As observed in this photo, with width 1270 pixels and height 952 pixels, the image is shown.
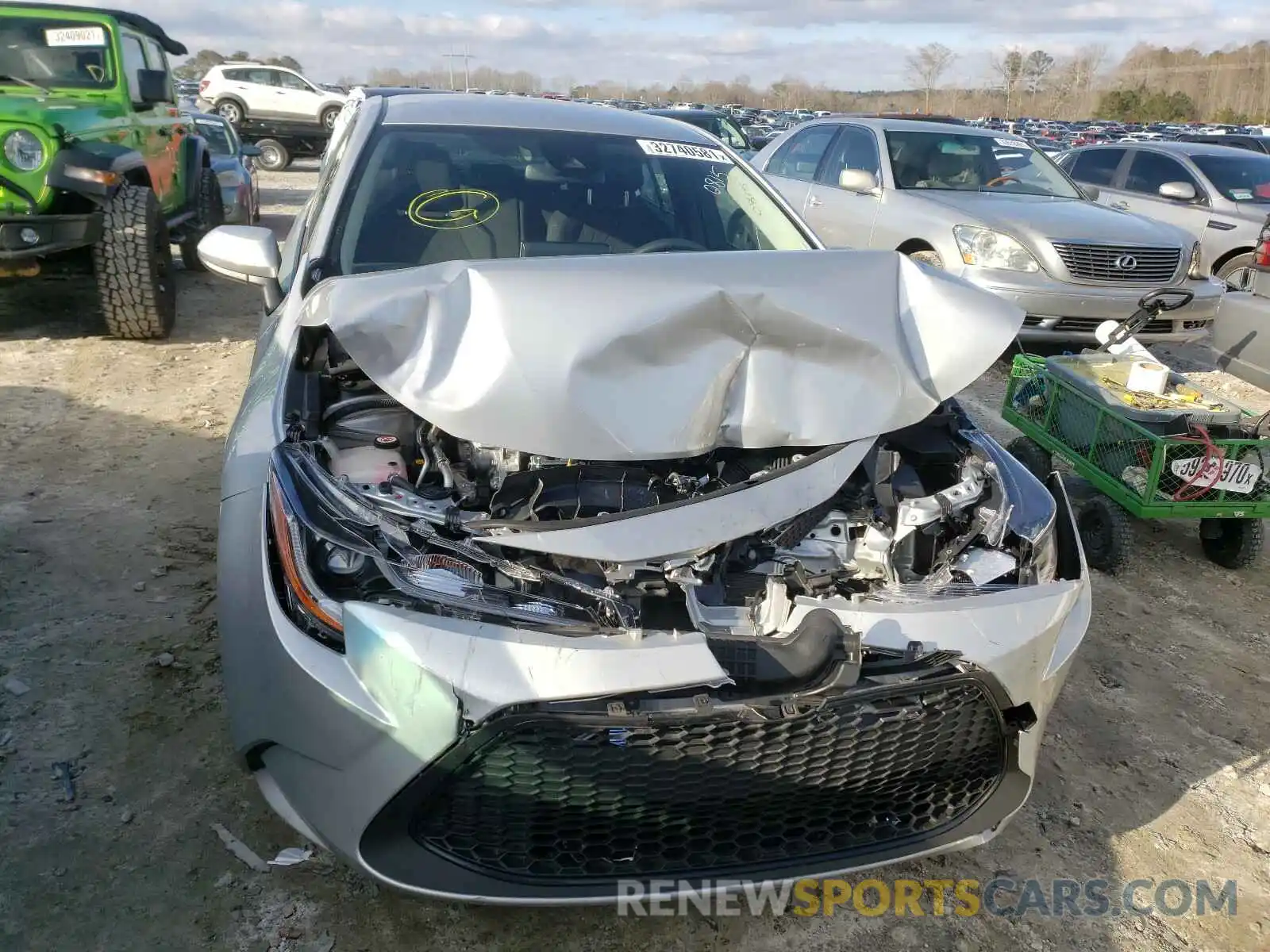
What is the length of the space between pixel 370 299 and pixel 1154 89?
61.8m

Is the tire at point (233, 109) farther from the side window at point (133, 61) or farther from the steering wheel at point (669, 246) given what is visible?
the steering wheel at point (669, 246)

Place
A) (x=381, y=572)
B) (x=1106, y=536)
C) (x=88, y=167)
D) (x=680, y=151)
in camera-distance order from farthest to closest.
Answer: (x=88, y=167) < (x=1106, y=536) < (x=680, y=151) < (x=381, y=572)

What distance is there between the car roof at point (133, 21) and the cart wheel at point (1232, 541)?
25.5ft

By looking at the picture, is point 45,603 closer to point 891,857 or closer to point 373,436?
point 373,436

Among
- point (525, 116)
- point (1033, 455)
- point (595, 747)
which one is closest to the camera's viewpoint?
point (595, 747)

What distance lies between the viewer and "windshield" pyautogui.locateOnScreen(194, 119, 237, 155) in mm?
9844

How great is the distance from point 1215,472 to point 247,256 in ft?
12.4

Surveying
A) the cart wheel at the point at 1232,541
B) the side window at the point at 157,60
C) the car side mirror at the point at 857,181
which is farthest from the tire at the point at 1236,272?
the side window at the point at 157,60

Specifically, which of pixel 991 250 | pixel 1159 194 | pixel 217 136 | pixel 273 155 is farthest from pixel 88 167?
pixel 273 155

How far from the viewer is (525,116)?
3.52 meters

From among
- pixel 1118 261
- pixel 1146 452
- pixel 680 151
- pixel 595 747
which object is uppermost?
pixel 680 151

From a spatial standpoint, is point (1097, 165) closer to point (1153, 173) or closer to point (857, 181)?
point (1153, 173)

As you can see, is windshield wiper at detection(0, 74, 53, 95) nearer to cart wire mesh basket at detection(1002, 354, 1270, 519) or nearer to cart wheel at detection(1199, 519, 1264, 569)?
cart wire mesh basket at detection(1002, 354, 1270, 519)

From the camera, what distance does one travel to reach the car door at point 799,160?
8.07 metres
